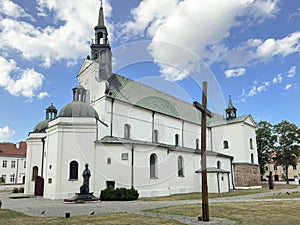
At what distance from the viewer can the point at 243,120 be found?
1507 inches

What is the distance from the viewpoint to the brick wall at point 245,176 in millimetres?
35094

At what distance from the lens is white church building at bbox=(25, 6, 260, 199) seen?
2127 centimetres

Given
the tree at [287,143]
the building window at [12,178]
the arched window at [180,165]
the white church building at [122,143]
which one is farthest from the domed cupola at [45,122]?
the tree at [287,143]

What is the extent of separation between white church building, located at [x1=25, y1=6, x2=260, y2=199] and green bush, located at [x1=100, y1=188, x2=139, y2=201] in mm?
1575

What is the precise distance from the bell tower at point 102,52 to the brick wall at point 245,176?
21.2 m

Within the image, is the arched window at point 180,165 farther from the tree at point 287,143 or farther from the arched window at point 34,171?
the tree at point 287,143

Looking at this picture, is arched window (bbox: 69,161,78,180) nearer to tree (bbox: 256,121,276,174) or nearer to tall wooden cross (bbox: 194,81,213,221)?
tall wooden cross (bbox: 194,81,213,221)

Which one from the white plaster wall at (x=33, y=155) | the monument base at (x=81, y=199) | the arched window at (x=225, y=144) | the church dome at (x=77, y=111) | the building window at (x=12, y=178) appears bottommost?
the building window at (x=12, y=178)

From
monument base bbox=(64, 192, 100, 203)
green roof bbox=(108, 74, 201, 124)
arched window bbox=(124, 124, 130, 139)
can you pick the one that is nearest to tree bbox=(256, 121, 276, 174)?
green roof bbox=(108, 74, 201, 124)

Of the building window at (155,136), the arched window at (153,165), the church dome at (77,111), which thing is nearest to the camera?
the church dome at (77,111)

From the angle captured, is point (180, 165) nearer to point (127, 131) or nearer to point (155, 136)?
point (155, 136)

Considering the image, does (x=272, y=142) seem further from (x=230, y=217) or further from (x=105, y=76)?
(x=230, y=217)

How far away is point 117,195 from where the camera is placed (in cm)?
1906

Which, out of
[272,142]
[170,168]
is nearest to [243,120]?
[272,142]
